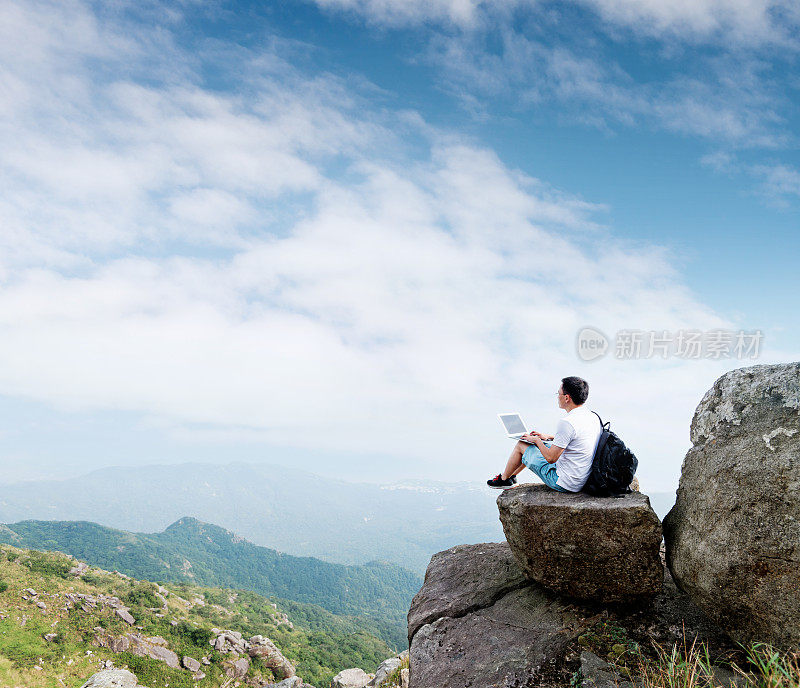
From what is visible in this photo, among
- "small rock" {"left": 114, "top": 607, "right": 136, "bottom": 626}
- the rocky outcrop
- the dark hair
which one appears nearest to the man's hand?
the dark hair

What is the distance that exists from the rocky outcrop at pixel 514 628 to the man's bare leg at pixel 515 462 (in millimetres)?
1984

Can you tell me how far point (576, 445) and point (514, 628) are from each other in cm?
332

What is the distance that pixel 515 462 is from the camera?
32.1 feet

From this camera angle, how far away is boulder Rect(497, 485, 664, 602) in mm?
7395

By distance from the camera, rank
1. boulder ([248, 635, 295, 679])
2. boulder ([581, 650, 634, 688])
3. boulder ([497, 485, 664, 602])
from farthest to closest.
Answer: boulder ([248, 635, 295, 679])
boulder ([497, 485, 664, 602])
boulder ([581, 650, 634, 688])

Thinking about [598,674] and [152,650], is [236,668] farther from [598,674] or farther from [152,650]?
[598,674]

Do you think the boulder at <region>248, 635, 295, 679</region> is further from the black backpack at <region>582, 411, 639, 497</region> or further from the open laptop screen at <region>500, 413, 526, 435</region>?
the black backpack at <region>582, 411, 639, 497</region>

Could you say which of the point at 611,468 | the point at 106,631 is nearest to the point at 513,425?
the point at 611,468

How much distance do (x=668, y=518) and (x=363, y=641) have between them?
134627mm

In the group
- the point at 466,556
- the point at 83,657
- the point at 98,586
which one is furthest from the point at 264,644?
the point at 466,556

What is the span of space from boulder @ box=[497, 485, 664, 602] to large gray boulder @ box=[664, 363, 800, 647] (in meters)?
0.51

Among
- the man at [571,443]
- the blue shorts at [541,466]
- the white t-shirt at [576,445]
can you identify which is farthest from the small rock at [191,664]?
the white t-shirt at [576,445]

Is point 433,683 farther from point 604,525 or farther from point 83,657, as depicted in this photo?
point 83,657

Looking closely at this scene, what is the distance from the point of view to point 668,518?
778 centimetres
